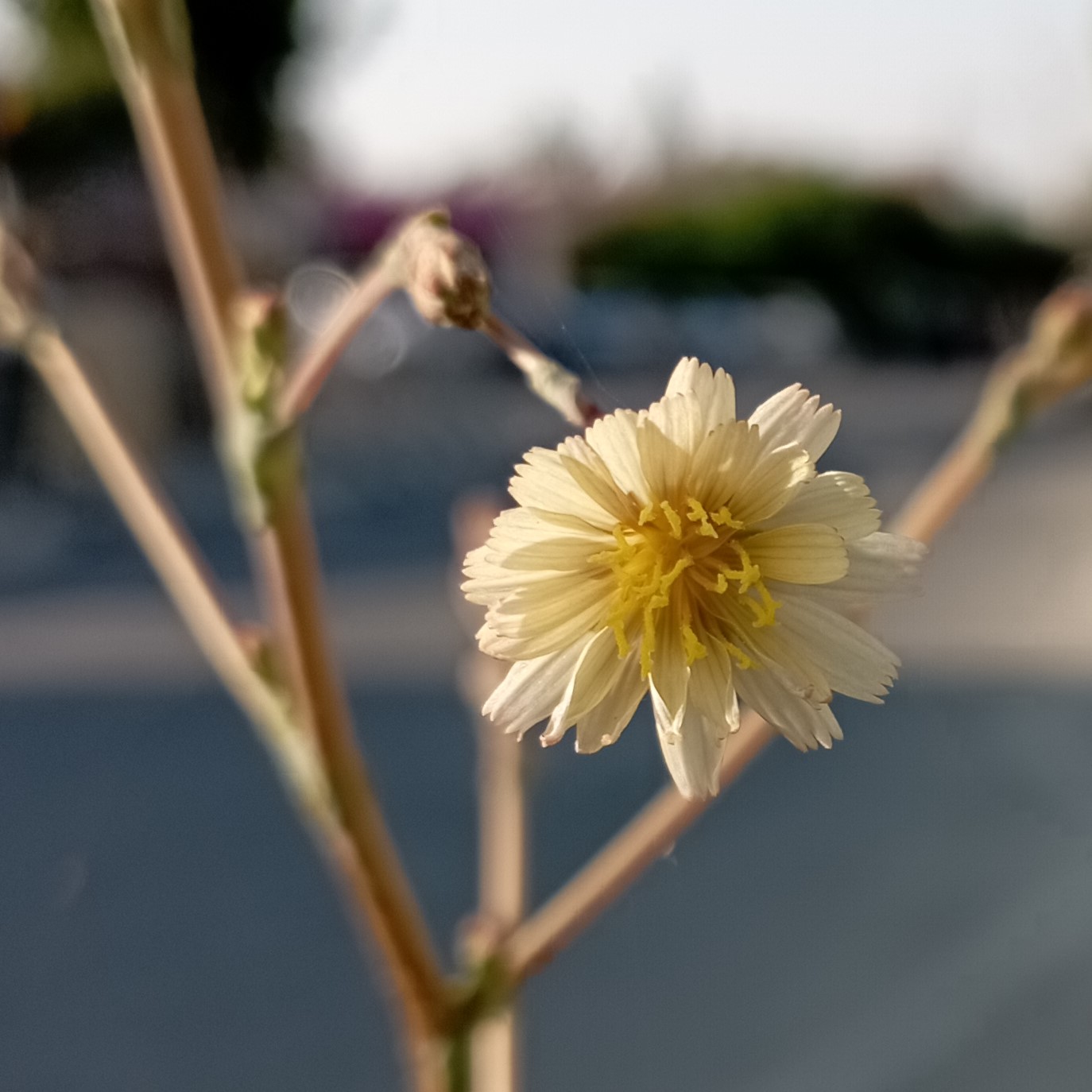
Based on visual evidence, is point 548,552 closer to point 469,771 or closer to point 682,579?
point 682,579

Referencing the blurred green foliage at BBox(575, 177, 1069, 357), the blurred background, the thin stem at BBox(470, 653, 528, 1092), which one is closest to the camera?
the thin stem at BBox(470, 653, 528, 1092)

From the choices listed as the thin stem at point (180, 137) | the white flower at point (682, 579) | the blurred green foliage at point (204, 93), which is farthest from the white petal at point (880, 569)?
the blurred green foliage at point (204, 93)

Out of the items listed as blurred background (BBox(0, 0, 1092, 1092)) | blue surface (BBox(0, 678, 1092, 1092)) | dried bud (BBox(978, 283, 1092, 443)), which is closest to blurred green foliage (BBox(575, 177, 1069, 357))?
blurred background (BBox(0, 0, 1092, 1092))

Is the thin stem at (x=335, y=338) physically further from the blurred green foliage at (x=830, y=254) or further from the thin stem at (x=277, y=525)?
the blurred green foliage at (x=830, y=254)

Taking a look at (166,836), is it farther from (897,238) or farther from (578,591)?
(897,238)

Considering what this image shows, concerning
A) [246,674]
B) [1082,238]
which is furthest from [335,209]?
[246,674]

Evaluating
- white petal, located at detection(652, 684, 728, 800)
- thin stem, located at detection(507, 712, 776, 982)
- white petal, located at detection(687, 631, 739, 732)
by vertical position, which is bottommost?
thin stem, located at detection(507, 712, 776, 982)

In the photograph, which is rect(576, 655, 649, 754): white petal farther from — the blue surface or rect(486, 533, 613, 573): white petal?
the blue surface
